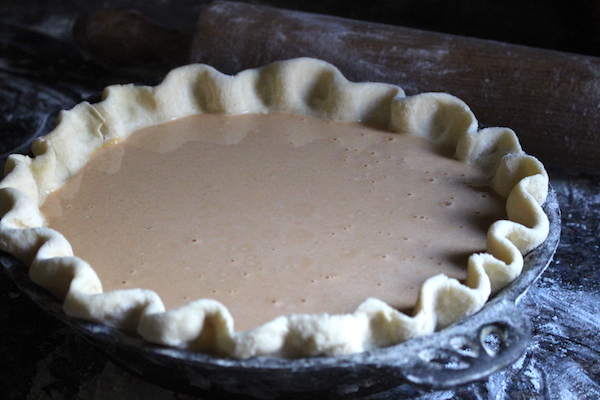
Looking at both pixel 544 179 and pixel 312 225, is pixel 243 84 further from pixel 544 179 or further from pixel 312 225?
pixel 544 179

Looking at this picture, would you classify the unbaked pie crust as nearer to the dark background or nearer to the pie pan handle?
the pie pan handle

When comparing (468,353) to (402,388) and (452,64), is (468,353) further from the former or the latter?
(452,64)

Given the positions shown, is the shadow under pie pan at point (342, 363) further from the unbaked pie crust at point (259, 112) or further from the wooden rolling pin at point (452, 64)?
the wooden rolling pin at point (452, 64)

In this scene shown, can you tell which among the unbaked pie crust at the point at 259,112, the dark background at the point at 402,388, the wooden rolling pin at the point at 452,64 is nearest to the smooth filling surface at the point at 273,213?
the unbaked pie crust at the point at 259,112

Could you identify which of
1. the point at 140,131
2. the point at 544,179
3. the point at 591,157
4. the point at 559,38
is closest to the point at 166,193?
the point at 140,131

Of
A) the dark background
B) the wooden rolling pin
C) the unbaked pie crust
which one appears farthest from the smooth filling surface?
the wooden rolling pin

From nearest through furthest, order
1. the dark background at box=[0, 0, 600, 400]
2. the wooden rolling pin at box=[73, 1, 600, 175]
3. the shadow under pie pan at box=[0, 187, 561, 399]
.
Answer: the shadow under pie pan at box=[0, 187, 561, 399], the dark background at box=[0, 0, 600, 400], the wooden rolling pin at box=[73, 1, 600, 175]
